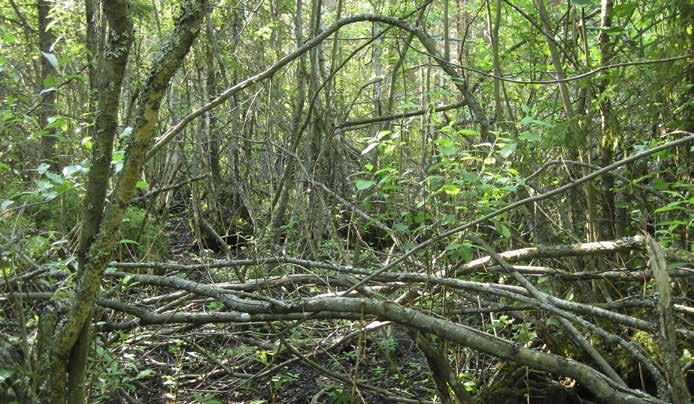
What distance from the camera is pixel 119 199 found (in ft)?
7.42

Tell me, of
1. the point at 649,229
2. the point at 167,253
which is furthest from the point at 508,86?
the point at 167,253

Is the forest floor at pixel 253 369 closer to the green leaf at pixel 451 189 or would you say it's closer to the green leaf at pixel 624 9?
the green leaf at pixel 451 189

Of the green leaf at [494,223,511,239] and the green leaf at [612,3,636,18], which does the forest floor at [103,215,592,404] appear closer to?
the green leaf at [494,223,511,239]

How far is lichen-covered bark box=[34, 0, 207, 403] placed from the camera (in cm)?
221

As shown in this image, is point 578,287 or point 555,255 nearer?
point 555,255

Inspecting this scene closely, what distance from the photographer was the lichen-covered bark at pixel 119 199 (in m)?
2.21

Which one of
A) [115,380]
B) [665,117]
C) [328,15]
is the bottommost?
[115,380]

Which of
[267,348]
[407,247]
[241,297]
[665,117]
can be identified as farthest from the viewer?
[267,348]

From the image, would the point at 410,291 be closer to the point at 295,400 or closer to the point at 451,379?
the point at 451,379

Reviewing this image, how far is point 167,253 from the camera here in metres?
7.35

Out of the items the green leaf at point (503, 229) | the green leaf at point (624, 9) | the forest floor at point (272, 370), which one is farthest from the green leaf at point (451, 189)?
the green leaf at point (624, 9)

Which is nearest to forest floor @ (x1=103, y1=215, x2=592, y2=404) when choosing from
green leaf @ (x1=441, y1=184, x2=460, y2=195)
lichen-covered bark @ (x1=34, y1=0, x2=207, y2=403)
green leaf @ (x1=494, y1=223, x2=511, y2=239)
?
green leaf @ (x1=494, y1=223, x2=511, y2=239)

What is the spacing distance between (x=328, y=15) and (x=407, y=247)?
7.69 m

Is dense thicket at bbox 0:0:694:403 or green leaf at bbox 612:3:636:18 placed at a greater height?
green leaf at bbox 612:3:636:18
